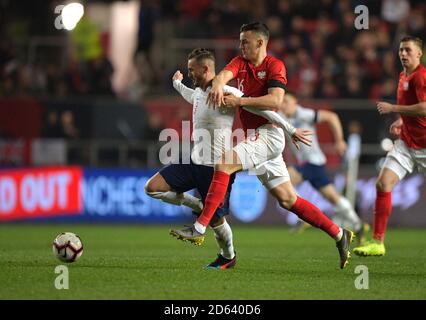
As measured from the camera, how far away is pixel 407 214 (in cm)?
1862

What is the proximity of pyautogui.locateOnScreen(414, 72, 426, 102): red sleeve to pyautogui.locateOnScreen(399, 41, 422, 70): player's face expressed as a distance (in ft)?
0.52

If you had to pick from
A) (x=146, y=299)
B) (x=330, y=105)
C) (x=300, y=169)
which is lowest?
(x=146, y=299)

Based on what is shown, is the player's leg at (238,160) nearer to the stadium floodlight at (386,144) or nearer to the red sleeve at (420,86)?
the red sleeve at (420,86)

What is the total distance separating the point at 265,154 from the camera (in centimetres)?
938

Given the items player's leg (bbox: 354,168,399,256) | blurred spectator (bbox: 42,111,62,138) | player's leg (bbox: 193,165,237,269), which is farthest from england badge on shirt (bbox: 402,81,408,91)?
blurred spectator (bbox: 42,111,62,138)

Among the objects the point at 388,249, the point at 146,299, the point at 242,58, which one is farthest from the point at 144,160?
the point at 146,299

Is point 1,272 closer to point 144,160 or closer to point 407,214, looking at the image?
point 144,160

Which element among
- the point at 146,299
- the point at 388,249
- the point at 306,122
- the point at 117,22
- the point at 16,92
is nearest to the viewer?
the point at 146,299

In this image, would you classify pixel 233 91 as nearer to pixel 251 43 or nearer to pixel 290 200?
pixel 251 43

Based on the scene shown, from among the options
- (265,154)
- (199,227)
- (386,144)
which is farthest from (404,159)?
(386,144)

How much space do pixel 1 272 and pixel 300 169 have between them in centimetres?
668

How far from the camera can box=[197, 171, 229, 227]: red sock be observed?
9086mm

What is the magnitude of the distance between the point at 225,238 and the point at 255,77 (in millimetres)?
1594

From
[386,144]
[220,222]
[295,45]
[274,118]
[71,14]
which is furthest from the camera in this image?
[295,45]
